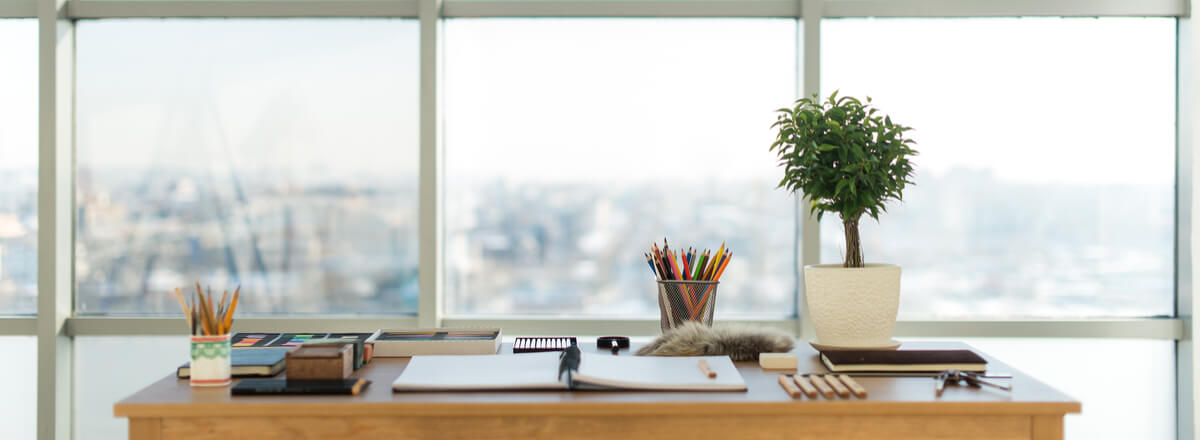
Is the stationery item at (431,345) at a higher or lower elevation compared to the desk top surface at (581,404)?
higher

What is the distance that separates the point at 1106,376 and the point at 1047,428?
6.42 feet

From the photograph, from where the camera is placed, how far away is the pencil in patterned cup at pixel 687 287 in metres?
1.73

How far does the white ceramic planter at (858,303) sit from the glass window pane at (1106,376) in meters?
1.39

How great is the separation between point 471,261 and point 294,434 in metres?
1.64

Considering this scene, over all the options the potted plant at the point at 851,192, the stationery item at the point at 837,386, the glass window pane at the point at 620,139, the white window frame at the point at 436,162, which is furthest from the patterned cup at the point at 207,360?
the glass window pane at the point at 620,139

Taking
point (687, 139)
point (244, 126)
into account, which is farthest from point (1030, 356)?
point (244, 126)

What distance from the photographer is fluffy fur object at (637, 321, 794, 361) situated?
1531mm

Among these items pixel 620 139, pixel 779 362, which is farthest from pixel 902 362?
pixel 620 139

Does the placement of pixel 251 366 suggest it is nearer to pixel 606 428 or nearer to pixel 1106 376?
pixel 606 428

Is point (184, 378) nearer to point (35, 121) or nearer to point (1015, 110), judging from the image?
point (35, 121)

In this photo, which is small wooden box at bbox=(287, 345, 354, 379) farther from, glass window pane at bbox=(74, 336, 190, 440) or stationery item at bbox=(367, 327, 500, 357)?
Answer: glass window pane at bbox=(74, 336, 190, 440)

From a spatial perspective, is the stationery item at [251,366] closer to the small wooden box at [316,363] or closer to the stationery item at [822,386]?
the small wooden box at [316,363]

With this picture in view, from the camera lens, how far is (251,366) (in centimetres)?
134

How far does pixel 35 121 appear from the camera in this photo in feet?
9.30
